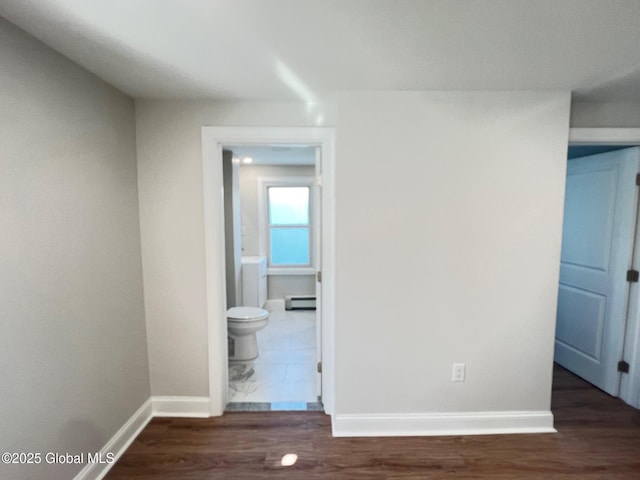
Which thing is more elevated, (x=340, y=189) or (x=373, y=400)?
(x=340, y=189)

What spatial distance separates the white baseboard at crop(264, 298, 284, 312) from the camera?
4.98m

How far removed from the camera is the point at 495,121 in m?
2.02

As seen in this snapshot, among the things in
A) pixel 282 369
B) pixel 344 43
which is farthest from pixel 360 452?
pixel 344 43

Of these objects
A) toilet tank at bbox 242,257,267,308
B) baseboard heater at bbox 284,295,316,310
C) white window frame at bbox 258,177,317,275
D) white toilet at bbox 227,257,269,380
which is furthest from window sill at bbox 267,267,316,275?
white toilet at bbox 227,257,269,380

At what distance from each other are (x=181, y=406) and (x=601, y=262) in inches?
139

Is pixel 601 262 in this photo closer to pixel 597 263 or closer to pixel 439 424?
pixel 597 263

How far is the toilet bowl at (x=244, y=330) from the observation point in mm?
2971

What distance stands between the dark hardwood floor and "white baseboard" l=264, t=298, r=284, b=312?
2637 mm

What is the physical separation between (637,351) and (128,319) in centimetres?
370

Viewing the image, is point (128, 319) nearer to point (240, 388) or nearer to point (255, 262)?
point (240, 388)

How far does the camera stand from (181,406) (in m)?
2.33

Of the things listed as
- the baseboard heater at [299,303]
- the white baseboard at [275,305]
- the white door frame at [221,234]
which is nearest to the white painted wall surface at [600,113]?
the white door frame at [221,234]

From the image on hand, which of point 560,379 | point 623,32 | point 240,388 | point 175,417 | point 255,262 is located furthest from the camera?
point 255,262

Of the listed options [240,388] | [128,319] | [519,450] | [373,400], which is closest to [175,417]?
[240,388]
